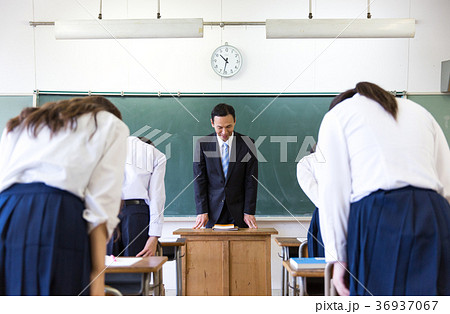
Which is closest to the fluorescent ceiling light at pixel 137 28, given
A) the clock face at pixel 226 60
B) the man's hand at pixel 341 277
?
the clock face at pixel 226 60

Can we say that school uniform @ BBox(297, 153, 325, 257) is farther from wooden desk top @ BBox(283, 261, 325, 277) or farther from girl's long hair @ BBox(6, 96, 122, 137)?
girl's long hair @ BBox(6, 96, 122, 137)

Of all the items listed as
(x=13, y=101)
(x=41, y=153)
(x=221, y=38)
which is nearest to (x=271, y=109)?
(x=221, y=38)

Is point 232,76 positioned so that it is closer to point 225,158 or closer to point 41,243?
point 225,158

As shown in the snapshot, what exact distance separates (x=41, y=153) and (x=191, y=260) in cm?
263

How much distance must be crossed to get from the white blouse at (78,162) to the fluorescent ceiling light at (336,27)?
117 inches

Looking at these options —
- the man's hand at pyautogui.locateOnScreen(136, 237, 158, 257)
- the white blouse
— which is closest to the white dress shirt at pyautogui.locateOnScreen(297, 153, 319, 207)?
the man's hand at pyautogui.locateOnScreen(136, 237, 158, 257)

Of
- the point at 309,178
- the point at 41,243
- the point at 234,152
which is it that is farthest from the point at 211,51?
the point at 41,243

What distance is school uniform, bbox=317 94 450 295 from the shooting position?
135 centimetres

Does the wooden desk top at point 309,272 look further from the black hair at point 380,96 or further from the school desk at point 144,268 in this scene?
the black hair at point 380,96

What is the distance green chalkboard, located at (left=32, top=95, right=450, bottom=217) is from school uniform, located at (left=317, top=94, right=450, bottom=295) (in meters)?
3.39

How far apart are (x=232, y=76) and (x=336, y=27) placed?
1.42 metres

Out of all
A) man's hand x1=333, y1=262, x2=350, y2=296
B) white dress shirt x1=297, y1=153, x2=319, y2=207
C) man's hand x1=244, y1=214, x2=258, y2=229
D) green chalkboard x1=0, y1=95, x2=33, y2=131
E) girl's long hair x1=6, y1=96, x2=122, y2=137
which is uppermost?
green chalkboard x1=0, y1=95, x2=33, y2=131

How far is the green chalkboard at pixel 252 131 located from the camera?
494 centimetres

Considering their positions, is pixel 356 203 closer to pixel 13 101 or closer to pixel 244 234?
pixel 244 234
